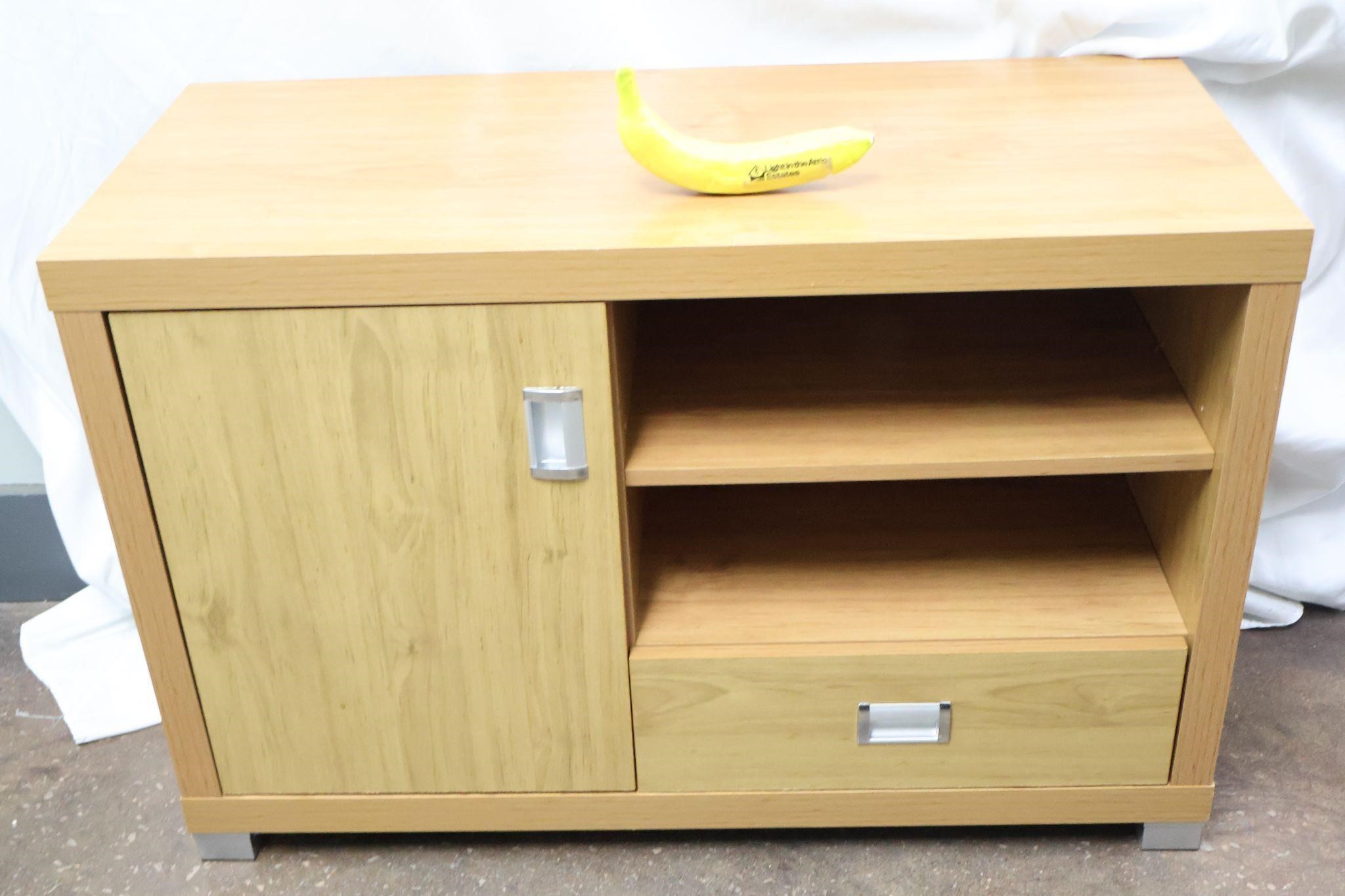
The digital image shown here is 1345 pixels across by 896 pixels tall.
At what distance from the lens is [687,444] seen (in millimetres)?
1161

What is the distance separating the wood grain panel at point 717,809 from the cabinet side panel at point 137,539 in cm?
7

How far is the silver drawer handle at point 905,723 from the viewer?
124cm

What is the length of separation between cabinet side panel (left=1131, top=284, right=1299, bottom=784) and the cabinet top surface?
62 mm

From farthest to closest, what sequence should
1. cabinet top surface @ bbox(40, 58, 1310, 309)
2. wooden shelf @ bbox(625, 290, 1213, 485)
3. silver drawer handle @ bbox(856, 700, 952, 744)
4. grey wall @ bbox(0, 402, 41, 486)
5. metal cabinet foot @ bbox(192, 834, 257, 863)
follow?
grey wall @ bbox(0, 402, 41, 486) → metal cabinet foot @ bbox(192, 834, 257, 863) → silver drawer handle @ bbox(856, 700, 952, 744) → wooden shelf @ bbox(625, 290, 1213, 485) → cabinet top surface @ bbox(40, 58, 1310, 309)

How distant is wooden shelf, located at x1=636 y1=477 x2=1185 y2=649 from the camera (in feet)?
4.07

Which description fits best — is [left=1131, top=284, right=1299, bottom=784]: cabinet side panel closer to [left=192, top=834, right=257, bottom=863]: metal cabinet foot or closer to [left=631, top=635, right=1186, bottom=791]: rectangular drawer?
[left=631, top=635, right=1186, bottom=791]: rectangular drawer

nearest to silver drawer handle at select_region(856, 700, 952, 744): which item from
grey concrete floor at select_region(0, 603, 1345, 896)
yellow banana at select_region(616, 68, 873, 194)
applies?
grey concrete floor at select_region(0, 603, 1345, 896)

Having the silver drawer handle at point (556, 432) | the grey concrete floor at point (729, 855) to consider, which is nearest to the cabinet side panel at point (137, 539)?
the grey concrete floor at point (729, 855)

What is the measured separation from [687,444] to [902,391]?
8.0 inches

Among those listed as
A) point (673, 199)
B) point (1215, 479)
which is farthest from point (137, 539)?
point (1215, 479)

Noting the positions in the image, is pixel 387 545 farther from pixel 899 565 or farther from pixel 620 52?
pixel 620 52

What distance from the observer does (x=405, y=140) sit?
1.23 m

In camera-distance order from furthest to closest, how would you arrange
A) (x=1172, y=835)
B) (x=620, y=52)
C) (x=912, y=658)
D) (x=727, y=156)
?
Answer: (x=620, y=52) → (x=1172, y=835) → (x=912, y=658) → (x=727, y=156)

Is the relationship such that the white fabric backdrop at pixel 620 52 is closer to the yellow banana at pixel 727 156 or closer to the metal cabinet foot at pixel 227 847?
the yellow banana at pixel 727 156
